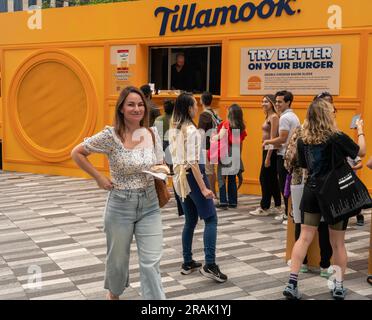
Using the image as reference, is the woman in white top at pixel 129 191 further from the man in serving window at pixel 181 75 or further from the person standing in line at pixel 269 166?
the man in serving window at pixel 181 75

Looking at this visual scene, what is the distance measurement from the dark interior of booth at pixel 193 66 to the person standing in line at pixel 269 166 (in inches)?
100

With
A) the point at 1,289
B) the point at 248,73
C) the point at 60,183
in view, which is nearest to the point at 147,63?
the point at 248,73

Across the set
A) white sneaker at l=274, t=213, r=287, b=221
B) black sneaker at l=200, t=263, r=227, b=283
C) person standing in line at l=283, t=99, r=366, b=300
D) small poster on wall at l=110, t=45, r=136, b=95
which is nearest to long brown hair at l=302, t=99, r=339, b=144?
person standing in line at l=283, t=99, r=366, b=300

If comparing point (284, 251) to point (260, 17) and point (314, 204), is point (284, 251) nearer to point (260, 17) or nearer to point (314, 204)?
point (314, 204)

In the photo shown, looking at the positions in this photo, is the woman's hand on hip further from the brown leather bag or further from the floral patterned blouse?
the brown leather bag

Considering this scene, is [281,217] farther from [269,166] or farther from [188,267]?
[188,267]

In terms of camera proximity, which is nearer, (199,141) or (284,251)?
(199,141)

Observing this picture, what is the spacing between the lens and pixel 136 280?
187 inches

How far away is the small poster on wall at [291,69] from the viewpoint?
8.19m

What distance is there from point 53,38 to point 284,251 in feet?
25.1

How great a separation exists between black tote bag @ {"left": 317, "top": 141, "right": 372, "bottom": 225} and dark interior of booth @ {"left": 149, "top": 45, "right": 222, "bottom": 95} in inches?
229

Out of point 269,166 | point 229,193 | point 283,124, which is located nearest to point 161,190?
point 283,124

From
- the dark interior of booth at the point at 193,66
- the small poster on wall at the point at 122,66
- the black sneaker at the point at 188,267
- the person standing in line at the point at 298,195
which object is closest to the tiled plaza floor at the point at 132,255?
the black sneaker at the point at 188,267

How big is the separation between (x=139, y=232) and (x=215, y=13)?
6512mm
